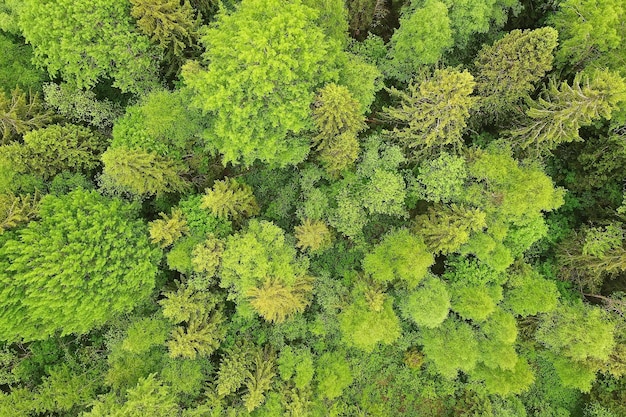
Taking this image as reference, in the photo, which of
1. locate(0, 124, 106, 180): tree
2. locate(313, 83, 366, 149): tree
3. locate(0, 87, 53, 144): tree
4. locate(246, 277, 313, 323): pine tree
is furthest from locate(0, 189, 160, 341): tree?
locate(313, 83, 366, 149): tree

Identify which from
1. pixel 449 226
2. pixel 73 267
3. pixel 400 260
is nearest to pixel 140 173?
pixel 73 267

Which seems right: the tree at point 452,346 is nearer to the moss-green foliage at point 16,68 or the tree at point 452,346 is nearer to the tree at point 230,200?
the tree at point 230,200

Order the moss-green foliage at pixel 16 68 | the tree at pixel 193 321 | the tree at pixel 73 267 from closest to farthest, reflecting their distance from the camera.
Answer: the tree at pixel 73 267 → the tree at pixel 193 321 → the moss-green foliage at pixel 16 68

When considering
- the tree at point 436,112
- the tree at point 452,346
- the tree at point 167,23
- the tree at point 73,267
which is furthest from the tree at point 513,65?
the tree at point 73,267

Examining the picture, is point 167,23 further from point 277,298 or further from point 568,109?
point 568,109

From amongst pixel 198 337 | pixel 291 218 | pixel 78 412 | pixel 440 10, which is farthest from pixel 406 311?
pixel 78 412

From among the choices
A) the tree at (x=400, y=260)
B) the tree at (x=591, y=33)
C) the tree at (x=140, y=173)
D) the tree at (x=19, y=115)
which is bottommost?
the tree at (x=19, y=115)

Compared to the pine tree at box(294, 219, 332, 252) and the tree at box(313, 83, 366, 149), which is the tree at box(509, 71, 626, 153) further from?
the pine tree at box(294, 219, 332, 252)
